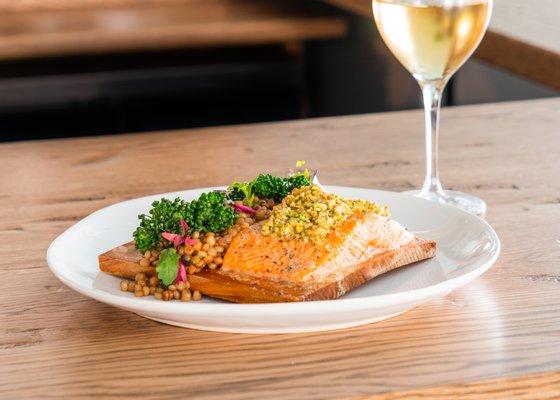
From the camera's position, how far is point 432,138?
1.22 metres

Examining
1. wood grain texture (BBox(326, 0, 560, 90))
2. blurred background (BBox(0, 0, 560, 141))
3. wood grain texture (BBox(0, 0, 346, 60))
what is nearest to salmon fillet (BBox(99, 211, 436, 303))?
wood grain texture (BBox(326, 0, 560, 90))

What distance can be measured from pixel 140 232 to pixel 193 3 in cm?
346

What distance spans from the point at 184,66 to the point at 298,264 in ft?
10.4

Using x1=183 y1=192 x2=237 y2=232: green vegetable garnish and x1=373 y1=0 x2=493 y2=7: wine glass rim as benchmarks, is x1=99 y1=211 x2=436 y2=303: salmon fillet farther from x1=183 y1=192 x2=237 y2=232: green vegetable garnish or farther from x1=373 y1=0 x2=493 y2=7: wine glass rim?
x1=373 y1=0 x2=493 y2=7: wine glass rim

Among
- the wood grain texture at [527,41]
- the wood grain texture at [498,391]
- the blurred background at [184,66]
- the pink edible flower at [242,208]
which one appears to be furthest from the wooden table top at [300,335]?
the blurred background at [184,66]

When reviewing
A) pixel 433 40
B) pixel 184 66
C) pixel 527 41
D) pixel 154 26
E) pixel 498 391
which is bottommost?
pixel 184 66

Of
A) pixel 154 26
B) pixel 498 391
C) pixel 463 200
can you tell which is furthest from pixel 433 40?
pixel 154 26

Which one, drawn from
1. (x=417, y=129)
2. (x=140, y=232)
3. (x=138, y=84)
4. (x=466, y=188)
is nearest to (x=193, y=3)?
(x=138, y=84)

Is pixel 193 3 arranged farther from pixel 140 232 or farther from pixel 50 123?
pixel 140 232

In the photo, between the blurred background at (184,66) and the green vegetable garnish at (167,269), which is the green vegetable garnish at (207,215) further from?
the blurred background at (184,66)

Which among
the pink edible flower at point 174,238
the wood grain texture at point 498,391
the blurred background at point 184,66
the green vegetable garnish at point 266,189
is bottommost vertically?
the blurred background at point 184,66

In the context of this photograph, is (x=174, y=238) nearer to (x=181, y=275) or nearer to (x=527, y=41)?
(x=181, y=275)

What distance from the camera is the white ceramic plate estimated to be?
787 millimetres

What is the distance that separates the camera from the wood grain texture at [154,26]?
11.4ft
